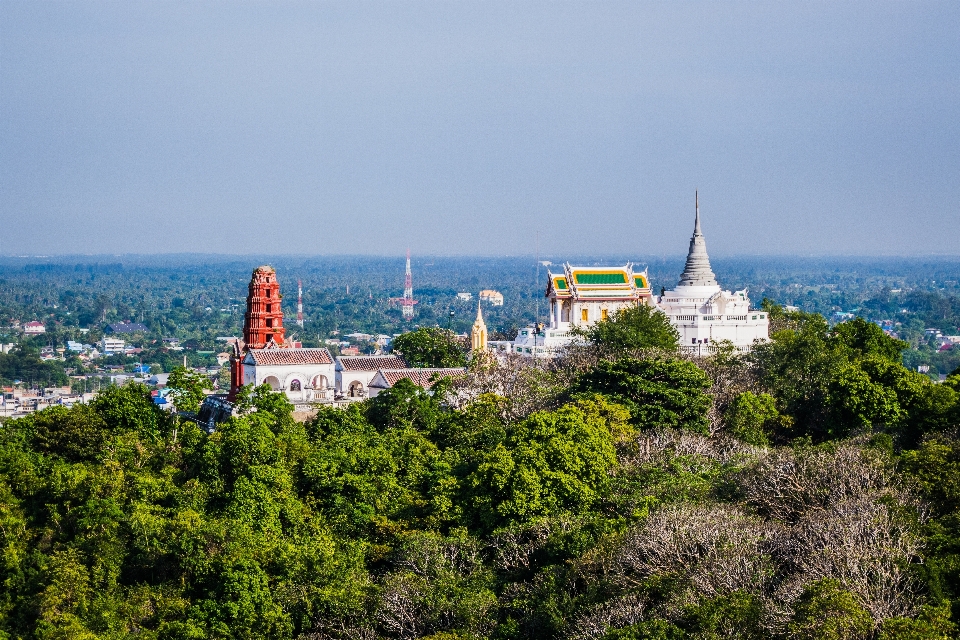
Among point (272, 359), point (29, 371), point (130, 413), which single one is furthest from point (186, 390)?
point (29, 371)

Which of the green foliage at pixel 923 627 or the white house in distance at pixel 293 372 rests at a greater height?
the white house in distance at pixel 293 372

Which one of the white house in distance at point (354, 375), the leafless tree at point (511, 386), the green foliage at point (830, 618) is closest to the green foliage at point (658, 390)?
the leafless tree at point (511, 386)

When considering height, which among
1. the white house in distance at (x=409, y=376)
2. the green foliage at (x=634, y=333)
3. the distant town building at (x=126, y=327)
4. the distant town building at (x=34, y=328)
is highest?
the green foliage at (x=634, y=333)

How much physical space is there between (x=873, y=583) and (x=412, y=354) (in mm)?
25976

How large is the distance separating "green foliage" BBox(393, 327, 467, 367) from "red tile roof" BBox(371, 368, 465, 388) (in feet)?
10.4

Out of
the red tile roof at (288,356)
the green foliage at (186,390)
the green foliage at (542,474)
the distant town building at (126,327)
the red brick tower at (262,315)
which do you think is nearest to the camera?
the green foliage at (542,474)

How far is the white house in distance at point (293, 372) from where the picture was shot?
4253 cm

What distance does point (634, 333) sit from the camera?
41.3 m

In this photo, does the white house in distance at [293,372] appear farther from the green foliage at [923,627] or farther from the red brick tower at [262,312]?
the green foliage at [923,627]

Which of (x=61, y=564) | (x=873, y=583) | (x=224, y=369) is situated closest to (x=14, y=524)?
(x=61, y=564)

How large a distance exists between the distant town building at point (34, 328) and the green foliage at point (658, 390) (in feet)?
405

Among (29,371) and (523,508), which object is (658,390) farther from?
(29,371)

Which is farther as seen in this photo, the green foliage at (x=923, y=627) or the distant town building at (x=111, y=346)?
the distant town building at (x=111, y=346)

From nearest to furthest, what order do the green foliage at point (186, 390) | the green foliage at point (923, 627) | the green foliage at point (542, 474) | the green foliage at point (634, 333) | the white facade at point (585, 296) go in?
the green foliage at point (923, 627)
the green foliage at point (542, 474)
the green foliage at point (186, 390)
the green foliage at point (634, 333)
the white facade at point (585, 296)
